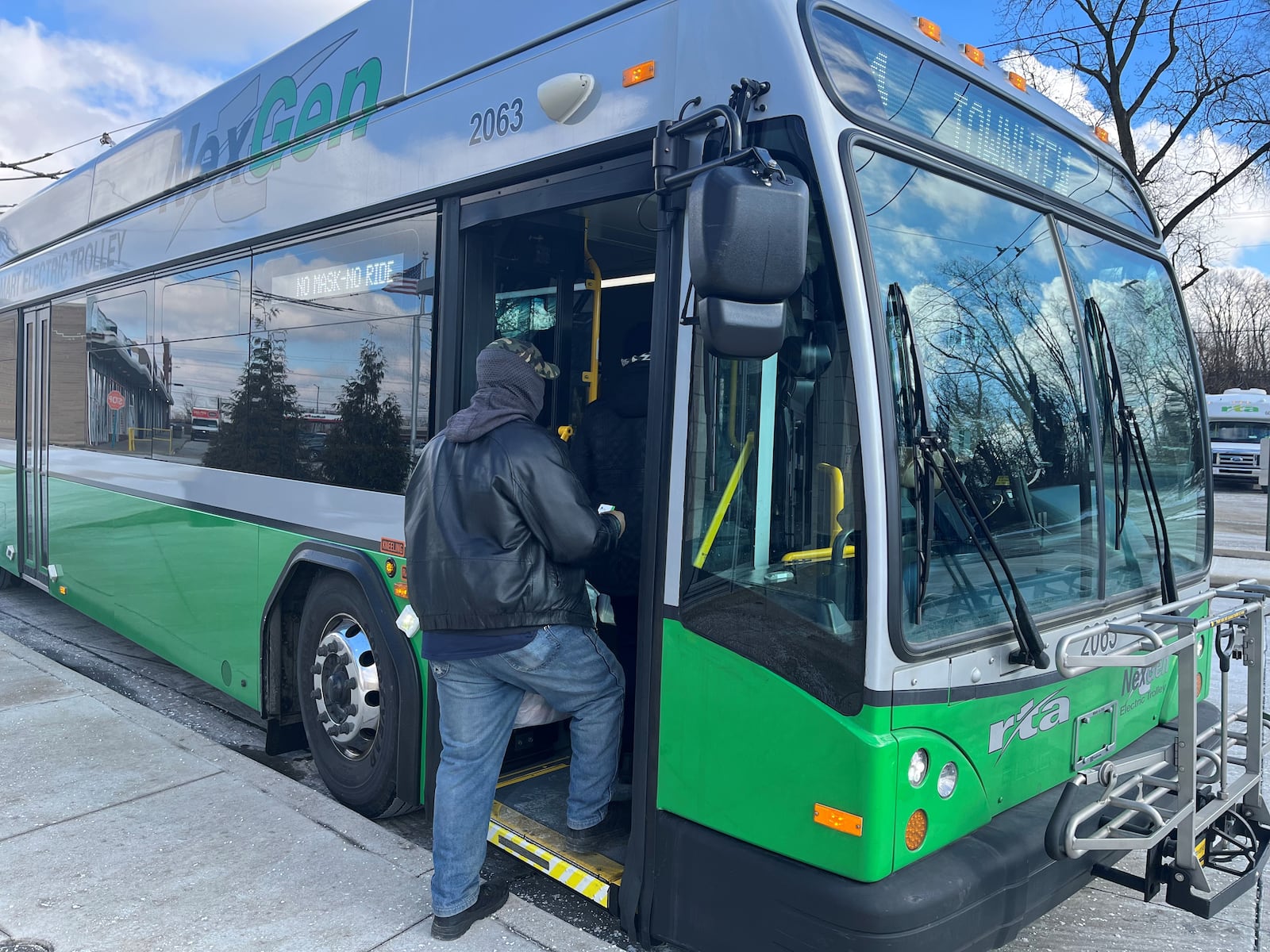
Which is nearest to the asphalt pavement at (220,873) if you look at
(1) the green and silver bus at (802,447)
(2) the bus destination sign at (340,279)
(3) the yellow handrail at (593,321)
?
(1) the green and silver bus at (802,447)

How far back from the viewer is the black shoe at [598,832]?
129 inches

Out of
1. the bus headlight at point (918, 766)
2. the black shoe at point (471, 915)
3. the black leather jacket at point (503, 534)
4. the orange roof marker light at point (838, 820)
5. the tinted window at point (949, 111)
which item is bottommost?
the black shoe at point (471, 915)

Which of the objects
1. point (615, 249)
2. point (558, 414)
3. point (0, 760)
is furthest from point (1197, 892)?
point (0, 760)

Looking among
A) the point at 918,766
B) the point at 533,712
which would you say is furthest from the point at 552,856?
the point at 918,766

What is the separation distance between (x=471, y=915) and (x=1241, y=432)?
3433 centimetres

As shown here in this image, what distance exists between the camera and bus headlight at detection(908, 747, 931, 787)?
2.54 m

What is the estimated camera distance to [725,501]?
9.17 feet

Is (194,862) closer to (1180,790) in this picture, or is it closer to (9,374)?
(1180,790)

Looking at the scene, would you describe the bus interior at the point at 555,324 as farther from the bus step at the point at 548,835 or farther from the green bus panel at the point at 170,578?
the green bus panel at the point at 170,578

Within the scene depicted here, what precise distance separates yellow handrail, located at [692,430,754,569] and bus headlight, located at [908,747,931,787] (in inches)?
29.2

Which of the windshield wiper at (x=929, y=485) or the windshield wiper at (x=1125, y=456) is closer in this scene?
the windshield wiper at (x=929, y=485)

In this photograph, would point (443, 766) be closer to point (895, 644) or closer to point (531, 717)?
point (531, 717)

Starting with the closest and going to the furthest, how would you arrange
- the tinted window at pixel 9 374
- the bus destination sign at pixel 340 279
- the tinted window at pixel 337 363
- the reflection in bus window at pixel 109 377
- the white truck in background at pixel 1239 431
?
the tinted window at pixel 337 363 < the bus destination sign at pixel 340 279 < the reflection in bus window at pixel 109 377 < the tinted window at pixel 9 374 < the white truck in background at pixel 1239 431

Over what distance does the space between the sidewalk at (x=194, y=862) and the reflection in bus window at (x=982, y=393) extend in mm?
1685
